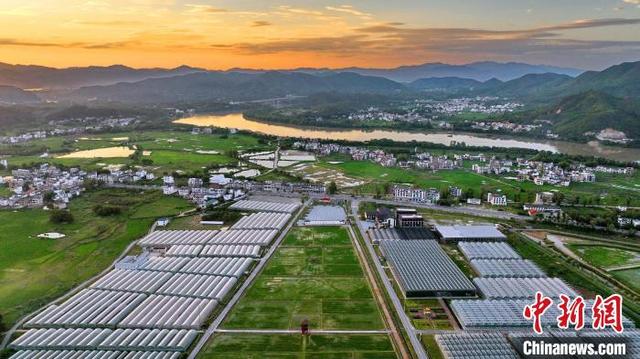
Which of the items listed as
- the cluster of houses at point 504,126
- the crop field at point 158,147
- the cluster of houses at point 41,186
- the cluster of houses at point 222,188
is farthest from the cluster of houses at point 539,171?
the cluster of houses at point 41,186

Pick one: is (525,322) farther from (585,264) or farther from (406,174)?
(406,174)

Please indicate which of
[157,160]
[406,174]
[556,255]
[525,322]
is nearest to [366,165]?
[406,174]

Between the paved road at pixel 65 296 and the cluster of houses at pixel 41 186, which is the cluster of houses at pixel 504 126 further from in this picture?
the paved road at pixel 65 296

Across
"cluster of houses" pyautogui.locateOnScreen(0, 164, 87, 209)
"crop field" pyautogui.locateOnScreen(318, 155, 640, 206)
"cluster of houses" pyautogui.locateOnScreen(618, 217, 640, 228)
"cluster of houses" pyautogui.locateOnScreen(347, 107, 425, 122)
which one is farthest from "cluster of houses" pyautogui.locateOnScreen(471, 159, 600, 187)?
"cluster of houses" pyautogui.locateOnScreen(347, 107, 425, 122)

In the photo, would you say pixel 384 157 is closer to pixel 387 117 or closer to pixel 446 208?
pixel 446 208

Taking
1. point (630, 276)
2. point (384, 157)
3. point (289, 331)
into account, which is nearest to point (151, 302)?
point (289, 331)

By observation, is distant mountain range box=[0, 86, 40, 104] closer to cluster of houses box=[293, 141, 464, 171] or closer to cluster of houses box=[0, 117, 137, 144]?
cluster of houses box=[0, 117, 137, 144]
